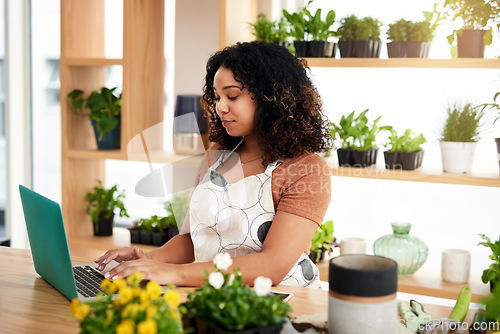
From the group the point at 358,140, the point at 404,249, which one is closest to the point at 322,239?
the point at 404,249

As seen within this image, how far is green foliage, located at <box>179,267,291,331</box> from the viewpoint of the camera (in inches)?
37.1

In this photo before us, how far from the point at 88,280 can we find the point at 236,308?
2.27 feet

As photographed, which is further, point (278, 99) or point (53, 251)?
point (278, 99)

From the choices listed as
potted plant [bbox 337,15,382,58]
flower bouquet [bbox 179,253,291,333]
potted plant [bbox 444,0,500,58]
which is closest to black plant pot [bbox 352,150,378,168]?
potted plant [bbox 337,15,382,58]

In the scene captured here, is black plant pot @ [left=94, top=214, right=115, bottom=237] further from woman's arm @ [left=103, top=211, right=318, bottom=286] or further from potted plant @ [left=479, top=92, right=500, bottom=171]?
potted plant @ [left=479, top=92, right=500, bottom=171]

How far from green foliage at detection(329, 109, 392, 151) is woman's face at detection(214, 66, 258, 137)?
82 cm

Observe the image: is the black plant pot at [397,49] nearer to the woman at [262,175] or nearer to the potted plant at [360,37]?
the potted plant at [360,37]

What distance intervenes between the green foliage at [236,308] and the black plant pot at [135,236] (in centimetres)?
212

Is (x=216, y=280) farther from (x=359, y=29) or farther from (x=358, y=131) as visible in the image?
(x=359, y=29)

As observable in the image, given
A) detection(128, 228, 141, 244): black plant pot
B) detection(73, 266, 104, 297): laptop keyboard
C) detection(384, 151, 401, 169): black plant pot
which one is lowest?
detection(128, 228, 141, 244): black plant pot

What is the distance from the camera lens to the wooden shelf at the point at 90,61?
3021mm

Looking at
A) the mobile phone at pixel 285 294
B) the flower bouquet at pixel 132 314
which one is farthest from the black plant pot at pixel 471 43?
the flower bouquet at pixel 132 314

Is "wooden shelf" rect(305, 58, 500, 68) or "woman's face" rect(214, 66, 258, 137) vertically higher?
"wooden shelf" rect(305, 58, 500, 68)

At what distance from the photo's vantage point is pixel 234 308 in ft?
3.09
